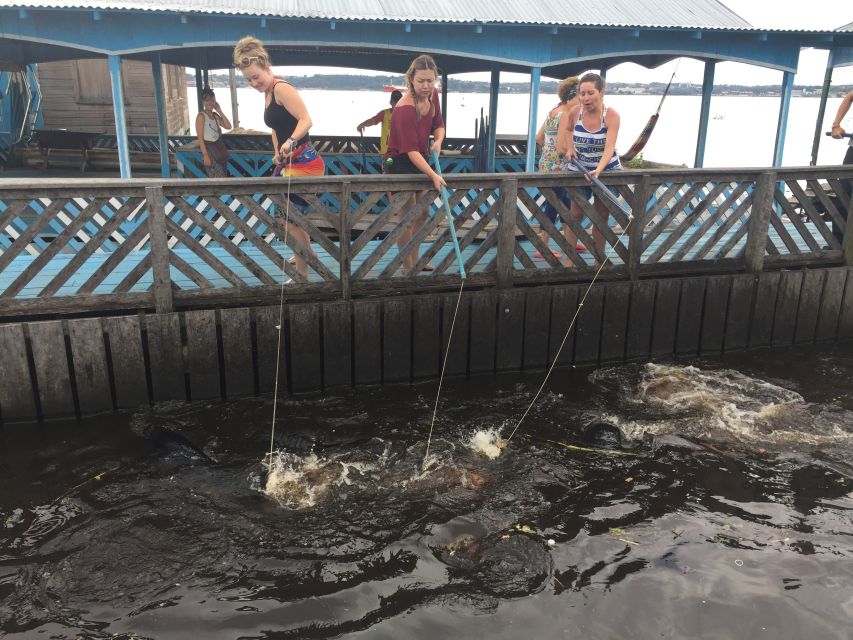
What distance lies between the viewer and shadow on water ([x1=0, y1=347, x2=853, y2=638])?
3.50m

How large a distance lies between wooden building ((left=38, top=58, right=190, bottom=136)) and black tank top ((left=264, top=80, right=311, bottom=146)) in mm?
13080

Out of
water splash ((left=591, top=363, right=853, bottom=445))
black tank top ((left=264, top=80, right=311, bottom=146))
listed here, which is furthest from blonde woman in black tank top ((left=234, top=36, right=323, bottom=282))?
water splash ((left=591, top=363, right=853, bottom=445))

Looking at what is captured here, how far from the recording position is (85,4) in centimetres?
797

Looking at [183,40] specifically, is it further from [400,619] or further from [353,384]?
[400,619]

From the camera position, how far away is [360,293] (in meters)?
6.15

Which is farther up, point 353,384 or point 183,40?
point 183,40

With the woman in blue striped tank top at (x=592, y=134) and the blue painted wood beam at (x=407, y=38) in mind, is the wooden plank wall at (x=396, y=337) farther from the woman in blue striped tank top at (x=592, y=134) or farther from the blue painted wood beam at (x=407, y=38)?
the blue painted wood beam at (x=407, y=38)

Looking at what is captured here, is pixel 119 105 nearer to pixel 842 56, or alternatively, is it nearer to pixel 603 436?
pixel 603 436

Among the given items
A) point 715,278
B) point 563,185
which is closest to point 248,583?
point 563,185

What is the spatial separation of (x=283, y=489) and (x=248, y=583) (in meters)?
0.94

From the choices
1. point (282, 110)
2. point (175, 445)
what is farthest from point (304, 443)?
point (282, 110)

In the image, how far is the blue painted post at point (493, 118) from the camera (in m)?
12.4

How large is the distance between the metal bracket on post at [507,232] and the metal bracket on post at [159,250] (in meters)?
2.87

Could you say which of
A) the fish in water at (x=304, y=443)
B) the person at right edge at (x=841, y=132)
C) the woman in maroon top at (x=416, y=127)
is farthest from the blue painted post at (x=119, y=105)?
the person at right edge at (x=841, y=132)
